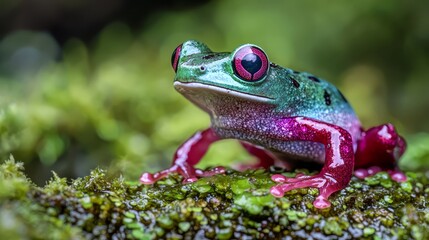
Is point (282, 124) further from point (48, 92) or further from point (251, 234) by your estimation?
point (48, 92)

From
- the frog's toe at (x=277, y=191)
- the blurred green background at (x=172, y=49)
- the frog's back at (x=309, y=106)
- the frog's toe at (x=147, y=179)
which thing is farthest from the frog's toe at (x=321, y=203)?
the blurred green background at (x=172, y=49)

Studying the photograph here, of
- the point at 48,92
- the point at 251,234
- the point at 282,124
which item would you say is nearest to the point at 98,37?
the point at 48,92

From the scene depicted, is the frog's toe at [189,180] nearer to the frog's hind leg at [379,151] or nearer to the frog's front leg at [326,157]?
the frog's front leg at [326,157]

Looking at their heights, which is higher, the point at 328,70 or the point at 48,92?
the point at 328,70

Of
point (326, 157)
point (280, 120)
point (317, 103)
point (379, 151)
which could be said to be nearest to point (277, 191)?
point (326, 157)

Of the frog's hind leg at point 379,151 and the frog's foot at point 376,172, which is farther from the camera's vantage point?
the frog's hind leg at point 379,151

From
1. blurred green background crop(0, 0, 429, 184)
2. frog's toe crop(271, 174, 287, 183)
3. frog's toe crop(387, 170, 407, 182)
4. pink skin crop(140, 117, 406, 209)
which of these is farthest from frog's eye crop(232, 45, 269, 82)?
blurred green background crop(0, 0, 429, 184)
